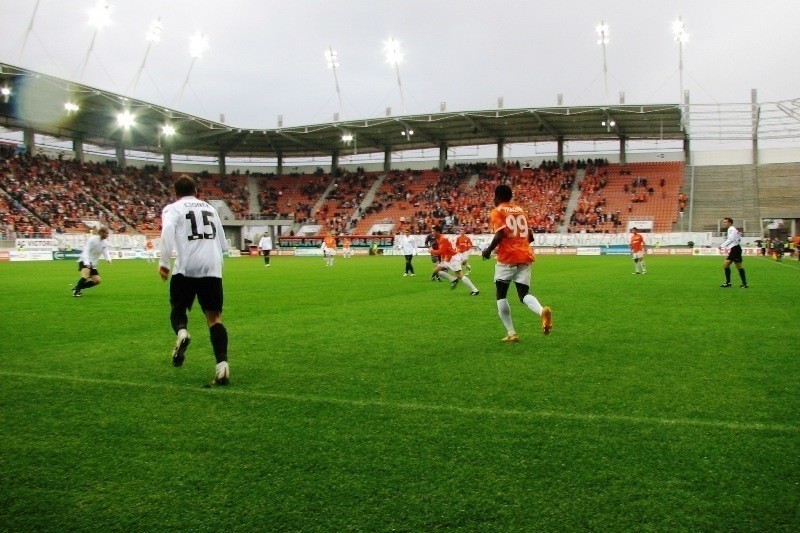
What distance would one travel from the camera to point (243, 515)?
128 inches

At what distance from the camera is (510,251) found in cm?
838

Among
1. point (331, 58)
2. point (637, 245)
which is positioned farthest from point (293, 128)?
point (637, 245)

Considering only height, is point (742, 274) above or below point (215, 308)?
below

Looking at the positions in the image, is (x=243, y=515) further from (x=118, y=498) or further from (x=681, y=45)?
(x=681, y=45)

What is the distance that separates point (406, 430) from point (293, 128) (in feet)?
198

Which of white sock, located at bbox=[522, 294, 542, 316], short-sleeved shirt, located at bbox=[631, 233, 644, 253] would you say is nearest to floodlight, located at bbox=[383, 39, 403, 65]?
short-sleeved shirt, located at bbox=[631, 233, 644, 253]

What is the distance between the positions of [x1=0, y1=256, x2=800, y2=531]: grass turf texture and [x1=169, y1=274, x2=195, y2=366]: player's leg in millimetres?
336

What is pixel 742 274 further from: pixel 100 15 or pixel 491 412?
pixel 100 15

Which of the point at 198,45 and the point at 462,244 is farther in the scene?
the point at 198,45

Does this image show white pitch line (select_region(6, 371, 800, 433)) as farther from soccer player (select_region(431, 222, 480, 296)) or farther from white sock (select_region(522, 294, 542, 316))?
soccer player (select_region(431, 222, 480, 296))

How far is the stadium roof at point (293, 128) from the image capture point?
49656 millimetres

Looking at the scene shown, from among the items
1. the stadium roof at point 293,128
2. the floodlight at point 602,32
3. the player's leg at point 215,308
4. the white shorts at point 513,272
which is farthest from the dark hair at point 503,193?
the floodlight at point 602,32

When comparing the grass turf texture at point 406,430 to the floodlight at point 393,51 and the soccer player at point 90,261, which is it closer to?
the soccer player at point 90,261

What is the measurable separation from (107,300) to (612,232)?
44.7m
